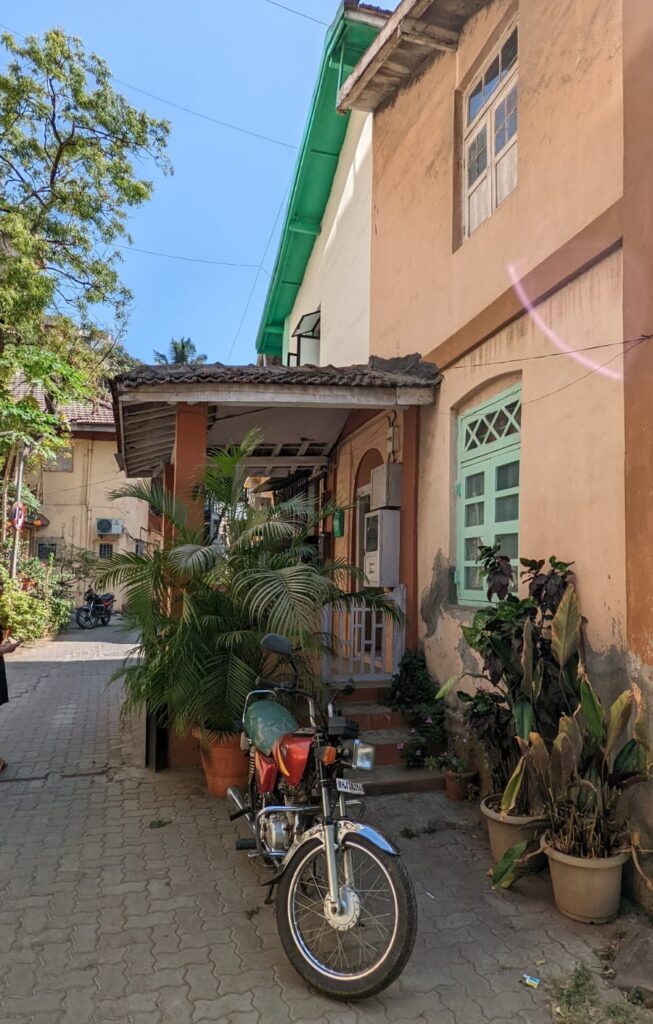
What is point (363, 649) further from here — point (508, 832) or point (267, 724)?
point (267, 724)

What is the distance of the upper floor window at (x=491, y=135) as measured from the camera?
5629 mm

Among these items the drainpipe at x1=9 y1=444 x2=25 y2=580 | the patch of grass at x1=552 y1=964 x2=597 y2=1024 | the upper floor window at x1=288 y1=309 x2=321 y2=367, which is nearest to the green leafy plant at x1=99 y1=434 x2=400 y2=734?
the patch of grass at x1=552 y1=964 x2=597 y2=1024

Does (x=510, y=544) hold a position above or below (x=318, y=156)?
below

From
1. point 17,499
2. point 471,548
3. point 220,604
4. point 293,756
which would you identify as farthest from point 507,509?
point 17,499

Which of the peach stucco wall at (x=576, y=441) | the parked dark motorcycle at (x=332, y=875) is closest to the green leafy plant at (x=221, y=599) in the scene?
the parked dark motorcycle at (x=332, y=875)

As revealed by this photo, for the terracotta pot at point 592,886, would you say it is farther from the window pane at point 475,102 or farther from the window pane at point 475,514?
the window pane at point 475,102

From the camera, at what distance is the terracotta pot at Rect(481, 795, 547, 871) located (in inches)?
152

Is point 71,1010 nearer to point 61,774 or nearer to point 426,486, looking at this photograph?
point 61,774

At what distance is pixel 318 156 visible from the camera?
11297 millimetres

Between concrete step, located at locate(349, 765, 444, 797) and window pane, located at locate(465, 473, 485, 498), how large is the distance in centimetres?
234

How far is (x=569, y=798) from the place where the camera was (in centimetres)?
352

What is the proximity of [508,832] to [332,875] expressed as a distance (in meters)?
1.59

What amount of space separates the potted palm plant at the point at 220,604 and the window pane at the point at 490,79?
382 cm

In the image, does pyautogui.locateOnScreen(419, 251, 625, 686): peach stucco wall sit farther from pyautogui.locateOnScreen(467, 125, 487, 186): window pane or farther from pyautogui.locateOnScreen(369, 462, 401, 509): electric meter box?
pyautogui.locateOnScreen(467, 125, 487, 186): window pane
